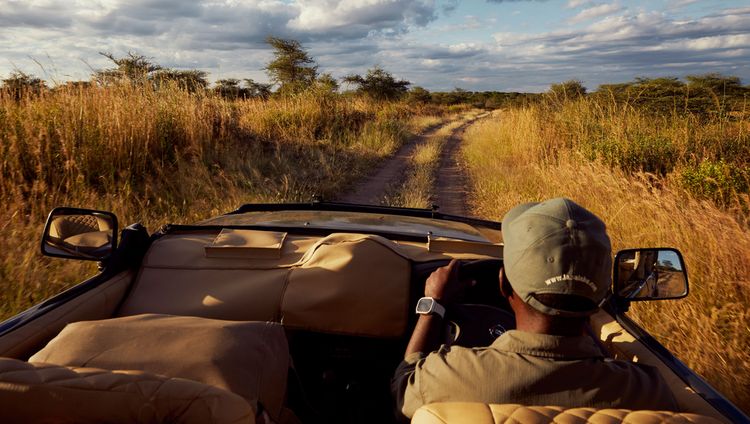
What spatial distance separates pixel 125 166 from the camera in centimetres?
725

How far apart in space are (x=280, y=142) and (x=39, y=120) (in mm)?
6037

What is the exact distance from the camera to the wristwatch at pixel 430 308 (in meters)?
1.87

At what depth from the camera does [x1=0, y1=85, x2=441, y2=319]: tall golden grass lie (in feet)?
14.5

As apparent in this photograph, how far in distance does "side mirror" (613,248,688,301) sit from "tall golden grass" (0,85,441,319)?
11.9 ft

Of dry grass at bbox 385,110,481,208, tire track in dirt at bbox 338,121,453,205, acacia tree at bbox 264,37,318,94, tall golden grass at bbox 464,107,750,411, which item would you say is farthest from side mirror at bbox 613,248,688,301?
acacia tree at bbox 264,37,318,94

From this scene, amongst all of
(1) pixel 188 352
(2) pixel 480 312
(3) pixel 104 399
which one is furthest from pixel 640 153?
(3) pixel 104 399

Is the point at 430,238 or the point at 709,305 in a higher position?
the point at 430,238

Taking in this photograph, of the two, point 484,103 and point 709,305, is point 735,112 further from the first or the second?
point 484,103

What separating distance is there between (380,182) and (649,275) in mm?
9324

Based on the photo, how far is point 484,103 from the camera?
2435 inches

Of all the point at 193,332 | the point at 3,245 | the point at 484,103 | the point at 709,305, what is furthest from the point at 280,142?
the point at 484,103

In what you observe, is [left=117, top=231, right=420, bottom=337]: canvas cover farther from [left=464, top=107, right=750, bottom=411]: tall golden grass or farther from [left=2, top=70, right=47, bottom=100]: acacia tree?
[left=2, top=70, right=47, bottom=100]: acacia tree

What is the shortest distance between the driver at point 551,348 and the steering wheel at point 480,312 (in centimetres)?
53

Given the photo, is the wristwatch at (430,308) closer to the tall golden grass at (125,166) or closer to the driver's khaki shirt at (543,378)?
the driver's khaki shirt at (543,378)
